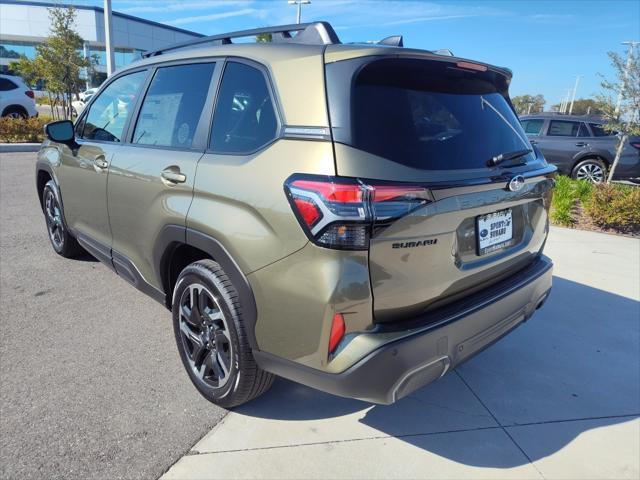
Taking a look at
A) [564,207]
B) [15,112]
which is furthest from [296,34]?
[15,112]

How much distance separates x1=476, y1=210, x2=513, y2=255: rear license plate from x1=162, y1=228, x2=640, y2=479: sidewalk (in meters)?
1.00

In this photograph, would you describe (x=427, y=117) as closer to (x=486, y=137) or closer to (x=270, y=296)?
(x=486, y=137)

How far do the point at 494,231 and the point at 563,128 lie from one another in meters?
11.1

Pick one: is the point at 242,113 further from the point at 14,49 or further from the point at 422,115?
the point at 14,49

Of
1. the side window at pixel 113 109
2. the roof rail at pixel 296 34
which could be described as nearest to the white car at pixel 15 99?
the side window at pixel 113 109

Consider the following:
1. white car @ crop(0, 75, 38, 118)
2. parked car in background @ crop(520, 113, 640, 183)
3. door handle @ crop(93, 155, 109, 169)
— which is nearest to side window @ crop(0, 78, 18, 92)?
white car @ crop(0, 75, 38, 118)

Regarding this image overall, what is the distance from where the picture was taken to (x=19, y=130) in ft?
45.0

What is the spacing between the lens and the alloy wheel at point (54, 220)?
4535mm

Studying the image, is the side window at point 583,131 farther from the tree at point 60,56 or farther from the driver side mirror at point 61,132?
the tree at point 60,56

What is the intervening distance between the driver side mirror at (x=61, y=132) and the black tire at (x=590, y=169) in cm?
1120

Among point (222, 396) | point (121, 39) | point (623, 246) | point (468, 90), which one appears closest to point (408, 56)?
point (468, 90)

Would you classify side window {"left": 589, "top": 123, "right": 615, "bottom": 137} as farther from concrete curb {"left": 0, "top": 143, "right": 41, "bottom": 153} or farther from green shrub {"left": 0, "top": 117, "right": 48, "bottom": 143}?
green shrub {"left": 0, "top": 117, "right": 48, "bottom": 143}

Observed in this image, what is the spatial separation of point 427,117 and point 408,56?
0.90 feet

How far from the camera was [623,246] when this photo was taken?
638cm
